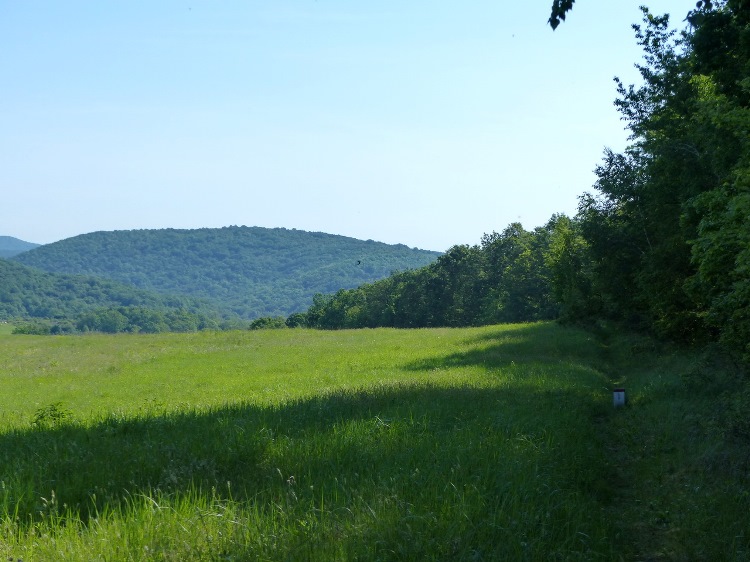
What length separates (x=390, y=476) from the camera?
7.35m

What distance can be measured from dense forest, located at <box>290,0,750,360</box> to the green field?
3066mm

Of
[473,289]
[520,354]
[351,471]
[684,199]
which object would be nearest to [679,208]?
[684,199]

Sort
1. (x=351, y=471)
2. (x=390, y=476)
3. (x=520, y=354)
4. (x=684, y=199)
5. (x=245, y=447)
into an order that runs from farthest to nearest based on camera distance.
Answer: (x=520, y=354) < (x=684, y=199) < (x=245, y=447) < (x=351, y=471) < (x=390, y=476)

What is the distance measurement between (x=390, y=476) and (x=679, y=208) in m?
21.0

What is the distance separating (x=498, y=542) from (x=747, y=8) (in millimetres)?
10194

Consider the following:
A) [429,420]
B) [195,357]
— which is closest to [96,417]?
[429,420]

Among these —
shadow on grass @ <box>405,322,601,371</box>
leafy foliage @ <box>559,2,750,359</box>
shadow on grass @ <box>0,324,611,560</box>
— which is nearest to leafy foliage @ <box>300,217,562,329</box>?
leafy foliage @ <box>559,2,750,359</box>

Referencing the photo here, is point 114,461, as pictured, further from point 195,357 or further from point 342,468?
point 195,357

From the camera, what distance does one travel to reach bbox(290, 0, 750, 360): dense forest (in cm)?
1343

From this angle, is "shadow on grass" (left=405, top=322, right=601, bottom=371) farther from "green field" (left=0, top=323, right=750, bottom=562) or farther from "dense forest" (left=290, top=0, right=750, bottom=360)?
"green field" (left=0, top=323, right=750, bottom=562)

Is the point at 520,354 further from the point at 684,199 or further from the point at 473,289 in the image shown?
the point at 473,289

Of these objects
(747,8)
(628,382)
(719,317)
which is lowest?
(628,382)

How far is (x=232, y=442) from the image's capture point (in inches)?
350

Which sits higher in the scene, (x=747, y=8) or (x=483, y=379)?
(x=747, y=8)
